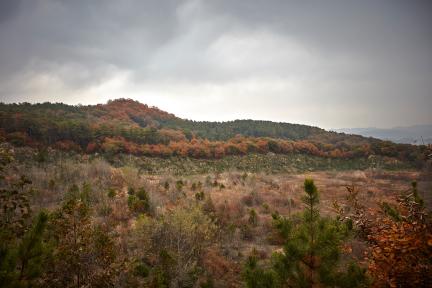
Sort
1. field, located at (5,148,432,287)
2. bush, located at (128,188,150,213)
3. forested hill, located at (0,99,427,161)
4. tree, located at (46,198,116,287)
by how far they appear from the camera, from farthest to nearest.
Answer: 1. forested hill, located at (0,99,427,161)
2. bush, located at (128,188,150,213)
3. field, located at (5,148,432,287)
4. tree, located at (46,198,116,287)

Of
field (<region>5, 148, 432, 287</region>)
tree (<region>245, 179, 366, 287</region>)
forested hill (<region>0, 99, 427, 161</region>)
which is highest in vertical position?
forested hill (<region>0, 99, 427, 161</region>)

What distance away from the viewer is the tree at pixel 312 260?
372 centimetres

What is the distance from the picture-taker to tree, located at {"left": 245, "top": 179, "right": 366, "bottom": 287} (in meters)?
3.72

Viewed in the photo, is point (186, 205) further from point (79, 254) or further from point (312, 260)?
point (312, 260)

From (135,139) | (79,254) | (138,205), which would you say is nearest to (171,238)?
(79,254)

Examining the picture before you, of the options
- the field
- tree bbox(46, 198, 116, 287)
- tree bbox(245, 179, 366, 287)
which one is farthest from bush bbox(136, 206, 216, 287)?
tree bbox(245, 179, 366, 287)

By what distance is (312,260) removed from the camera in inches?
153

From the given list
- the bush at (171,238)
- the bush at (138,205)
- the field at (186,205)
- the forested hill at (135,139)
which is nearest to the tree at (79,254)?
the field at (186,205)

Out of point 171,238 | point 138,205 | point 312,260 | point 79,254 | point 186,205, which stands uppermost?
point 312,260

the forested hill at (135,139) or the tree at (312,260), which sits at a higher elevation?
the forested hill at (135,139)

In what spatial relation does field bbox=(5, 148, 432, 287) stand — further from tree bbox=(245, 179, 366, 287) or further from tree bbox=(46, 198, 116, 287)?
tree bbox=(245, 179, 366, 287)

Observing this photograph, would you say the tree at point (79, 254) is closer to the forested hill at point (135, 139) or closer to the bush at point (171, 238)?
the bush at point (171, 238)

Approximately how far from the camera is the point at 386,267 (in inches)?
133

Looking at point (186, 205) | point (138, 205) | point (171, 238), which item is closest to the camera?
point (171, 238)
